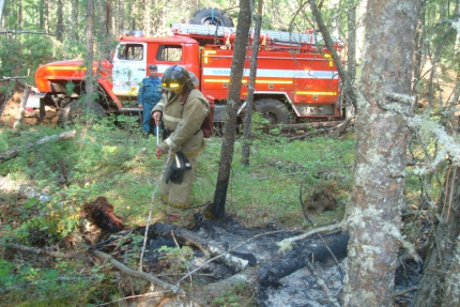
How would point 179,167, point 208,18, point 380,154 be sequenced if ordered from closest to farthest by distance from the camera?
1. point 380,154
2. point 179,167
3. point 208,18

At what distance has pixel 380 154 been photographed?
1.77 meters

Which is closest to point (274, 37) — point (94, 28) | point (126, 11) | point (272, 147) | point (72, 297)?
point (272, 147)

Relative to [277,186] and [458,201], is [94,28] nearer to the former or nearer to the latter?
[277,186]

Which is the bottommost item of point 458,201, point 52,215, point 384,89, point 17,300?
point 17,300

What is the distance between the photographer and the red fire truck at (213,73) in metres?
9.14

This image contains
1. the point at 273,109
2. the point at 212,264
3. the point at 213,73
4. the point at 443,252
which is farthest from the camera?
the point at 273,109

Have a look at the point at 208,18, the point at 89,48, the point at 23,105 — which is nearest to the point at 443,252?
the point at 89,48

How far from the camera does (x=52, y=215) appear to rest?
153 inches

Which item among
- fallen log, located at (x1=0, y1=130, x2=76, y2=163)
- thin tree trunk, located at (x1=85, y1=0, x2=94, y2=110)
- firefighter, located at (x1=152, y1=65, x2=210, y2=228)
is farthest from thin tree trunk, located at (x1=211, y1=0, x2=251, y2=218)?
thin tree trunk, located at (x1=85, y1=0, x2=94, y2=110)

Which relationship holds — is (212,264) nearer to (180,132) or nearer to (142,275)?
(142,275)

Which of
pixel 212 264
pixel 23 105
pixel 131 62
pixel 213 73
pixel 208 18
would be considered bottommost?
pixel 212 264

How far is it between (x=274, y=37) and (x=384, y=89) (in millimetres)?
8342

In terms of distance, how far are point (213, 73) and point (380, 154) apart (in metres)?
8.02

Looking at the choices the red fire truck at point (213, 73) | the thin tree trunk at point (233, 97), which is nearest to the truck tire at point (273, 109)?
the red fire truck at point (213, 73)
